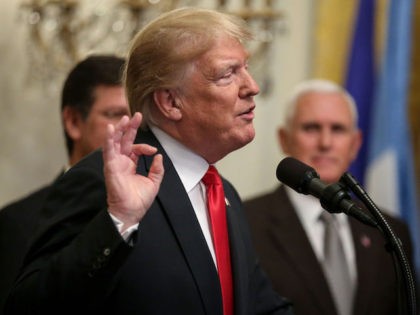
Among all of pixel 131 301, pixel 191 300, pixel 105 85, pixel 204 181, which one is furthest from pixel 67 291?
pixel 105 85

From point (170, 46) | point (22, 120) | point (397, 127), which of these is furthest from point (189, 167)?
point (397, 127)

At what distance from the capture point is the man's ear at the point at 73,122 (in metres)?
3.02

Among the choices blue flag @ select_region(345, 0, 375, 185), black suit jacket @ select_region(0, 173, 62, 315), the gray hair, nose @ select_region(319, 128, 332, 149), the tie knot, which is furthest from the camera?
blue flag @ select_region(345, 0, 375, 185)

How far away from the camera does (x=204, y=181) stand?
2.21 metres

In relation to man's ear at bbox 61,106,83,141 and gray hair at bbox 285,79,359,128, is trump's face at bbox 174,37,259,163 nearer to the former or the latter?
man's ear at bbox 61,106,83,141

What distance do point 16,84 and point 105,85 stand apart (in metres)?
1.19

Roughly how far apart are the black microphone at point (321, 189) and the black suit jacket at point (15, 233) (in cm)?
107

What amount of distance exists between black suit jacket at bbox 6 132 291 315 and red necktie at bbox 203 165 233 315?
2cm

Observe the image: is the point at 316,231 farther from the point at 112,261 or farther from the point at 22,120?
the point at 112,261

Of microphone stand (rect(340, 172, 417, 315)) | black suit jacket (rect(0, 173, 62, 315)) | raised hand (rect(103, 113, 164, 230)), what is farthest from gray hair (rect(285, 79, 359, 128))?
raised hand (rect(103, 113, 164, 230))

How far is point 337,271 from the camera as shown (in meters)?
3.40

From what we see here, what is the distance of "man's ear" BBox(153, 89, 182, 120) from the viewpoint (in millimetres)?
2146

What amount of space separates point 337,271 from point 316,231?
19 cm

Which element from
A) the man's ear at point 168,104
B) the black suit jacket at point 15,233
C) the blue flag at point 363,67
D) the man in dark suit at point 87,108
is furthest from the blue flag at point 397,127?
the man's ear at point 168,104
